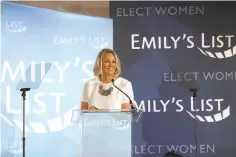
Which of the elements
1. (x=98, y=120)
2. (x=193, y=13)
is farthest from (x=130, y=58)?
(x=98, y=120)

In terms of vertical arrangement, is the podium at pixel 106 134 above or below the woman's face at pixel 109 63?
below

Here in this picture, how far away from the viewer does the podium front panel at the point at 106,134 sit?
10.9 feet

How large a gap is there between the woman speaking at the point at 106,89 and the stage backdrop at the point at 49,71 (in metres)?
1.39

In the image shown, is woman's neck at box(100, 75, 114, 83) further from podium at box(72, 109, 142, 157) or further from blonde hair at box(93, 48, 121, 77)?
podium at box(72, 109, 142, 157)

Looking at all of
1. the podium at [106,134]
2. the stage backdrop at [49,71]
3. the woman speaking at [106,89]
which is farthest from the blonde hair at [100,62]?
the stage backdrop at [49,71]

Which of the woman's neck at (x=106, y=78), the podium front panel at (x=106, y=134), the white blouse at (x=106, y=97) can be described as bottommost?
the podium front panel at (x=106, y=134)

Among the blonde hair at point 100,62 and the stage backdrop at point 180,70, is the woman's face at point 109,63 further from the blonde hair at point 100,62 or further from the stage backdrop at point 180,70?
the stage backdrop at point 180,70

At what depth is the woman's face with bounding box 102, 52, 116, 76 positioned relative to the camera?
169 inches

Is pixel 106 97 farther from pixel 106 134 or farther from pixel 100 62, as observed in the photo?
pixel 106 134

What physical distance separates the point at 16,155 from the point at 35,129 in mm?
434

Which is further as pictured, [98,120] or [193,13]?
[193,13]

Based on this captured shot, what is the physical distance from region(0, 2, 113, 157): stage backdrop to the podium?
7.73ft

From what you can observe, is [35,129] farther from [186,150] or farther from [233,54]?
[233,54]

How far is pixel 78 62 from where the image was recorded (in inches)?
227
